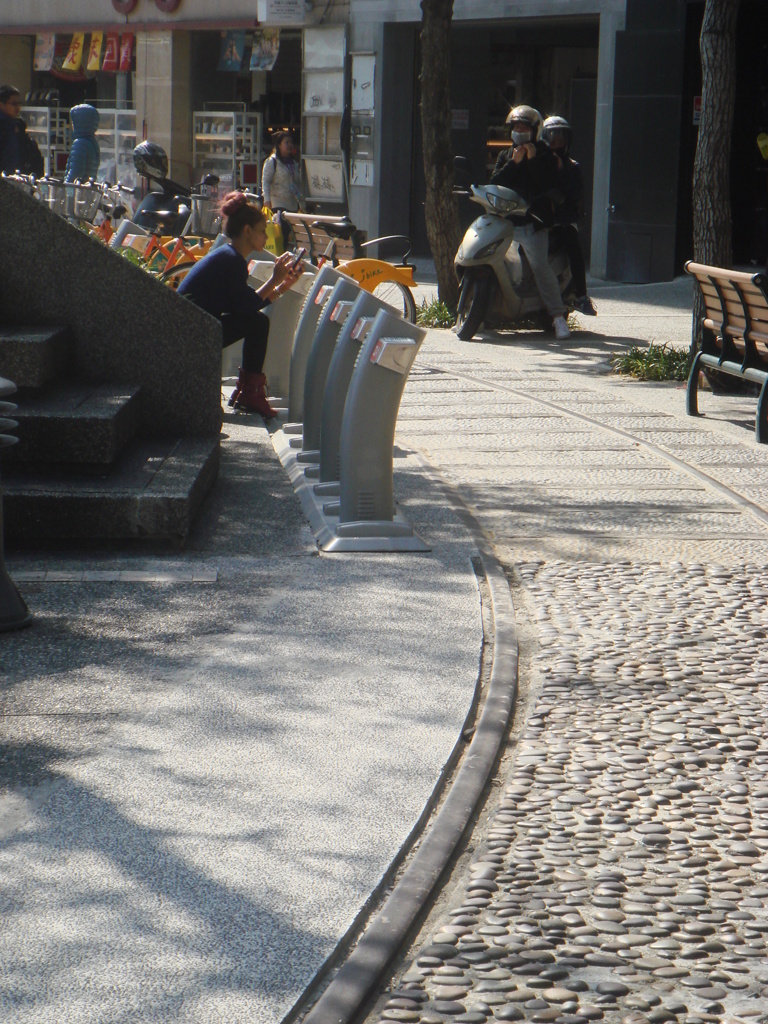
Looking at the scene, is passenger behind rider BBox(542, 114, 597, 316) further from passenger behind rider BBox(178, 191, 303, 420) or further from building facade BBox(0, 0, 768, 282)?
building facade BBox(0, 0, 768, 282)

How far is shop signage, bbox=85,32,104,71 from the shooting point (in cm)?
3162

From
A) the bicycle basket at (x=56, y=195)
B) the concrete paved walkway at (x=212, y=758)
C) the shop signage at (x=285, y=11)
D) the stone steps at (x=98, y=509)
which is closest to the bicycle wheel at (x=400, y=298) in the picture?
the bicycle basket at (x=56, y=195)

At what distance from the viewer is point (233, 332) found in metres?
9.49

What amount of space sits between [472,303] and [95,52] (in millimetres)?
20707

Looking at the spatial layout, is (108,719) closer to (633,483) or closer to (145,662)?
(145,662)

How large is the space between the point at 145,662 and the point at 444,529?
7.38 feet

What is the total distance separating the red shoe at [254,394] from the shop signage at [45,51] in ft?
84.4

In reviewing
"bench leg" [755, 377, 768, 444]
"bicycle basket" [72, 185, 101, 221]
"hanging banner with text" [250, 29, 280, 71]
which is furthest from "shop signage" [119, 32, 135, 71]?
"bench leg" [755, 377, 768, 444]

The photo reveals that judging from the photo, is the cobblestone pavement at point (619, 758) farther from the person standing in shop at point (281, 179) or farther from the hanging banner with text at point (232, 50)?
the hanging banner with text at point (232, 50)

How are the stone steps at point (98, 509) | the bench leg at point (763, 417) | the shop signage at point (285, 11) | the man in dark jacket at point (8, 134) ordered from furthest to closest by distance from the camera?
the shop signage at point (285, 11), the man in dark jacket at point (8, 134), the bench leg at point (763, 417), the stone steps at point (98, 509)

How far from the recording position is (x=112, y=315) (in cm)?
773

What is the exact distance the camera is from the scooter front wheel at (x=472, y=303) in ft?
44.5

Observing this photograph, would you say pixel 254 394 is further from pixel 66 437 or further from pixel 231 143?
pixel 231 143

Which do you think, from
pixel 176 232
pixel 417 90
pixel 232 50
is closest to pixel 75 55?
pixel 232 50
